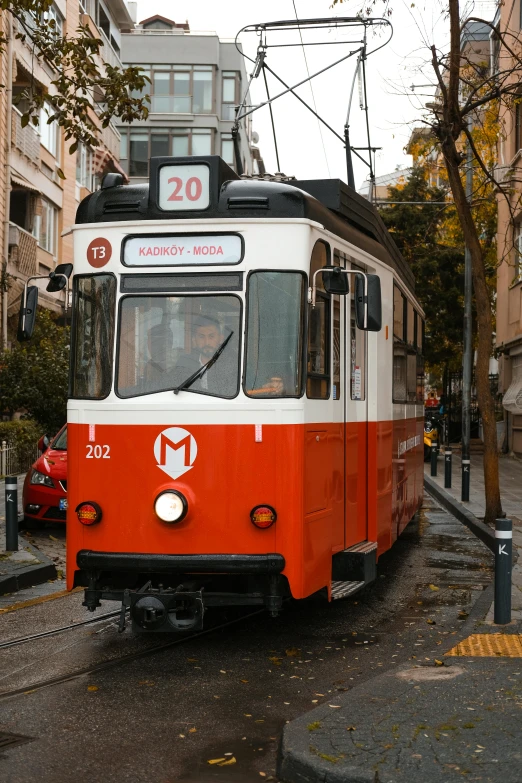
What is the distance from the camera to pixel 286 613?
8898 millimetres

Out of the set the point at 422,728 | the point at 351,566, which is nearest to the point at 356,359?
the point at 351,566

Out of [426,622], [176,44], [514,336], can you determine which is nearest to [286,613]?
[426,622]

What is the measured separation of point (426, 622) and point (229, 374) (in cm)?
295

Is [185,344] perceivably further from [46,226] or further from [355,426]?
[46,226]

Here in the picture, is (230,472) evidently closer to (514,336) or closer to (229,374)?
(229,374)

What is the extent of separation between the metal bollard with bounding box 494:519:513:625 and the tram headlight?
2.62 m

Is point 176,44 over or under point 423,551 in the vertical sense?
over

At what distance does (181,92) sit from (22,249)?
82.1 ft

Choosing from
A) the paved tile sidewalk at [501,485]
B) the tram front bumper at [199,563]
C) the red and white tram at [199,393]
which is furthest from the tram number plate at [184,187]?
the paved tile sidewalk at [501,485]

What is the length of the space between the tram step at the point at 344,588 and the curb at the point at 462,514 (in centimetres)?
554

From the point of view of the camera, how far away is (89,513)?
23.8ft

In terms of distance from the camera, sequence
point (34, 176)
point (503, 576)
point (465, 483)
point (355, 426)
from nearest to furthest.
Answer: point (503, 576) < point (355, 426) < point (465, 483) < point (34, 176)

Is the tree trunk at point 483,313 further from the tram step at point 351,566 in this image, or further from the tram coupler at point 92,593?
the tram coupler at point 92,593

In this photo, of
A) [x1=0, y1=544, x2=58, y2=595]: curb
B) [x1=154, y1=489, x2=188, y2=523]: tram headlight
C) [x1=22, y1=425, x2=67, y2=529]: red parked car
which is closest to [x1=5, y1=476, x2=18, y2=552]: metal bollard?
[x1=0, y1=544, x2=58, y2=595]: curb
